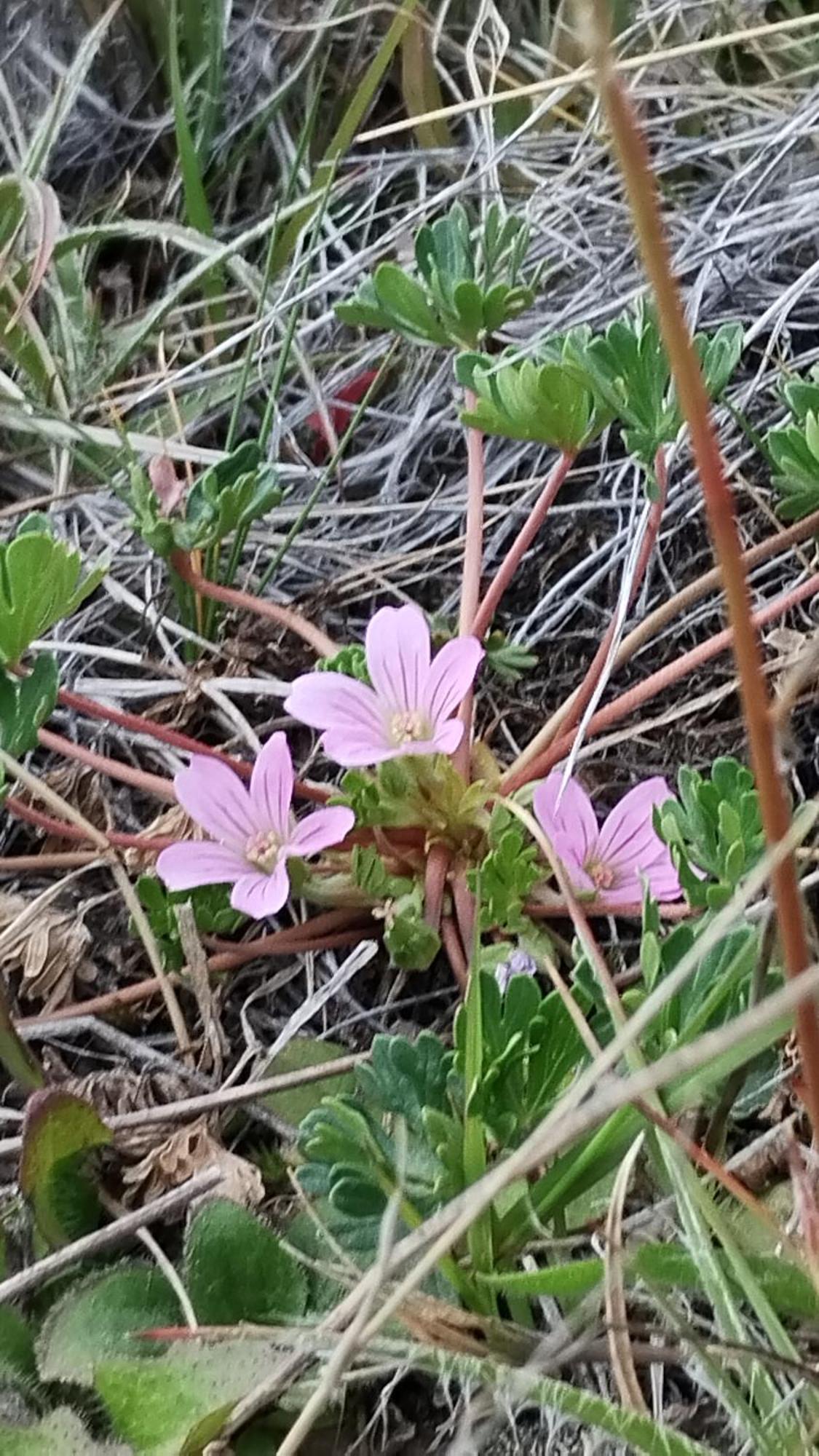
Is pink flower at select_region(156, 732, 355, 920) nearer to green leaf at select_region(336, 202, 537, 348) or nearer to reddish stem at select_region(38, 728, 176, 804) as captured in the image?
reddish stem at select_region(38, 728, 176, 804)

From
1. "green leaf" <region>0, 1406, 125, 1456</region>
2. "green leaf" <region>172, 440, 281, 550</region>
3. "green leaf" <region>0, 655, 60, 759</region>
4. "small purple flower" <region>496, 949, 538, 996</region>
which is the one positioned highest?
"green leaf" <region>172, 440, 281, 550</region>

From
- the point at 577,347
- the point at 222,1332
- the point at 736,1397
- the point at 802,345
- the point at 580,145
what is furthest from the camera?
the point at 580,145

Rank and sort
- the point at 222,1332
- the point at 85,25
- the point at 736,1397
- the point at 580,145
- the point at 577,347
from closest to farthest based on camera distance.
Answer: the point at 736,1397 < the point at 222,1332 < the point at 577,347 < the point at 580,145 < the point at 85,25

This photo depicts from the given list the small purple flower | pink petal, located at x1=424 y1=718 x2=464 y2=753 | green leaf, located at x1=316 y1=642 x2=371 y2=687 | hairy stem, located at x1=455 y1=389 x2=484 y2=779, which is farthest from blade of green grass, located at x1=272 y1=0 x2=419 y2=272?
the small purple flower

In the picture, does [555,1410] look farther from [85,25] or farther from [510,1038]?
[85,25]

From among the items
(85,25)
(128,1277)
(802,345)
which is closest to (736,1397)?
(128,1277)

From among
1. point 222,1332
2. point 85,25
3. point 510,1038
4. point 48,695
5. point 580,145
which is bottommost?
point 222,1332

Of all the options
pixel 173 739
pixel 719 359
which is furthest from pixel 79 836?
pixel 719 359
